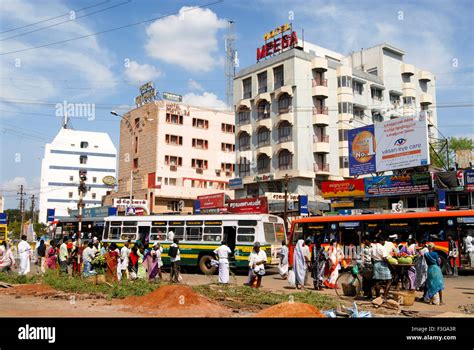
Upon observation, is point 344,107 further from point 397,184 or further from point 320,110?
point 397,184

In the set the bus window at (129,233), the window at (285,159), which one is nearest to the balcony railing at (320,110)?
the window at (285,159)

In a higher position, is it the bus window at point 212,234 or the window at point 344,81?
the window at point 344,81

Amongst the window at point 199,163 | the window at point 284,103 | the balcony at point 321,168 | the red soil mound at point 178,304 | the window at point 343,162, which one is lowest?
the red soil mound at point 178,304

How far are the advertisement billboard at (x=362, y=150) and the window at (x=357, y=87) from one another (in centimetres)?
1225

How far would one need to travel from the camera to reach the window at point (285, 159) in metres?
42.9

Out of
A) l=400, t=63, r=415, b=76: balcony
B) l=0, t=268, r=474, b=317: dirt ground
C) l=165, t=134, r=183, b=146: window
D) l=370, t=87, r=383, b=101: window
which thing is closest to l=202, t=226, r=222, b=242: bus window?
l=0, t=268, r=474, b=317: dirt ground

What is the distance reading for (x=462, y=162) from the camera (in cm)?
3356

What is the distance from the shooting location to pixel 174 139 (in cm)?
5547

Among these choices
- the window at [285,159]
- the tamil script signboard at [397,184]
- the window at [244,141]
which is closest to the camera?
Answer: the tamil script signboard at [397,184]

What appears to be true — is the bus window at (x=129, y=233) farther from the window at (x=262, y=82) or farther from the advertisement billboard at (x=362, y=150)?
the window at (x=262, y=82)

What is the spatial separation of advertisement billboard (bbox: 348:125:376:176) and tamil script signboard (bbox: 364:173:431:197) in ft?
4.36

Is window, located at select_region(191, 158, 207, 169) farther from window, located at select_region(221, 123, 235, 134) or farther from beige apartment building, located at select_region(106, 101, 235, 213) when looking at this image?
window, located at select_region(221, 123, 235, 134)

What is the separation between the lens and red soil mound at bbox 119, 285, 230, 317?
10.2 metres
